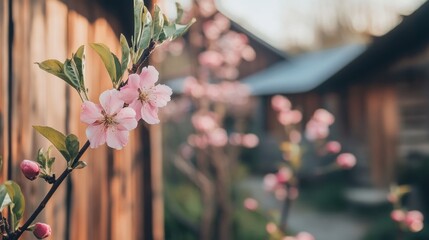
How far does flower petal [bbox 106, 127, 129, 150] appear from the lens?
3.30ft

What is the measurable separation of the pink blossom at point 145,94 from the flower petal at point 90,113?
0.05 metres

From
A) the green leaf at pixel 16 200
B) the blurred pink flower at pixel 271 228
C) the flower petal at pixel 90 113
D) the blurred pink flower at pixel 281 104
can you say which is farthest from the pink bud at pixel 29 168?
the blurred pink flower at pixel 281 104

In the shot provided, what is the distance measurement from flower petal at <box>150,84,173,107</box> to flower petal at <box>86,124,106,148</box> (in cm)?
11

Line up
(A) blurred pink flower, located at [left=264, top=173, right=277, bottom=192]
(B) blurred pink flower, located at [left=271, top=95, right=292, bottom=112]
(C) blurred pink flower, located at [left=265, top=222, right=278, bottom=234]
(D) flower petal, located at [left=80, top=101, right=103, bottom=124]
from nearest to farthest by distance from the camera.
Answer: (D) flower petal, located at [left=80, top=101, right=103, bottom=124]
(C) blurred pink flower, located at [left=265, top=222, right=278, bottom=234]
(A) blurred pink flower, located at [left=264, top=173, right=277, bottom=192]
(B) blurred pink flower, located at [left=271, top=95, right=292, bottom=112]

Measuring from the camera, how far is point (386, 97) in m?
9.78

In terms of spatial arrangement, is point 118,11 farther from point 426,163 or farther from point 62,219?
point 426,163

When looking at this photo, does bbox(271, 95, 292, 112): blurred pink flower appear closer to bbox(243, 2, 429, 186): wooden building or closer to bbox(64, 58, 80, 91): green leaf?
bbox(243, 2, 429, 186): wooden building

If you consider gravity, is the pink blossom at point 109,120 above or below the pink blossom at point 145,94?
below

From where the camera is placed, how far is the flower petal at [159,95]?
106 centimetres

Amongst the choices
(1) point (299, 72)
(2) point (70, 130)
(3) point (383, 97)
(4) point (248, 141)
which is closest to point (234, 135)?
(4) point (248, 141)

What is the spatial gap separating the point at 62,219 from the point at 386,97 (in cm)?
875

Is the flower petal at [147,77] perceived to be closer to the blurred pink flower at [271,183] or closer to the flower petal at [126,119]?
the flower petal at [126,119]

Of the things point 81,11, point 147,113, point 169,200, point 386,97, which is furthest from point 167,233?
point 147,113

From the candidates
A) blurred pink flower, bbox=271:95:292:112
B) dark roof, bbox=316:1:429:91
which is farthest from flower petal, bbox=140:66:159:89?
dark roof, bbox=316:1:429:91
